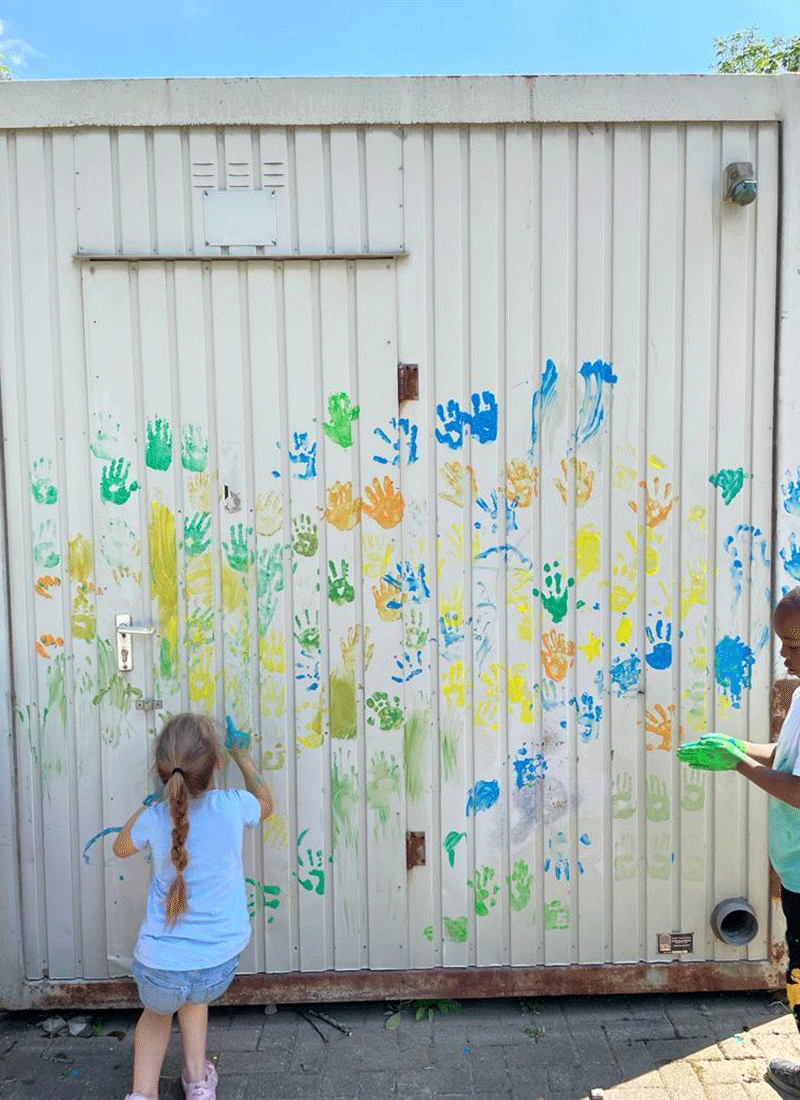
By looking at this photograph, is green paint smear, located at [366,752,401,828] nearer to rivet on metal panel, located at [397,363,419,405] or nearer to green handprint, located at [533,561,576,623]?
green handprint, located at [533,561,576,623]

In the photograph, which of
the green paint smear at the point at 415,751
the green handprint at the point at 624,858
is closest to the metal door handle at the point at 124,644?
the green paint smear at the point at 415,751

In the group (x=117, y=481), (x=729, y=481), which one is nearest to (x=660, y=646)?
(x=729, y=481)

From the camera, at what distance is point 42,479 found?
9.86 ft

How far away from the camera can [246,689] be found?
10.0ft

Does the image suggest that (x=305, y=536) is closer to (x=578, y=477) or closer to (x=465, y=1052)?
(x=578, y=477)

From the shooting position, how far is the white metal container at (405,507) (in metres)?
2.95

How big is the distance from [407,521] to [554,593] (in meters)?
0.61

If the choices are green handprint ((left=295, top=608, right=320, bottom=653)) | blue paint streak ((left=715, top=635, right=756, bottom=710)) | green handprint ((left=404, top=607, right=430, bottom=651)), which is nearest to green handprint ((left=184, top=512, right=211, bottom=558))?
green handprint ((left=295, top=608, right=320, bottom=653))

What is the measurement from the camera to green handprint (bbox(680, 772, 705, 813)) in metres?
3.12

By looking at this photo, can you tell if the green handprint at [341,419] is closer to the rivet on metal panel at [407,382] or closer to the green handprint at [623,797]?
the rivet on metal panel at [407,382]

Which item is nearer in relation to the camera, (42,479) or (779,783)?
(779,783)

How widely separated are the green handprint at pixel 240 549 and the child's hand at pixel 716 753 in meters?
1.68

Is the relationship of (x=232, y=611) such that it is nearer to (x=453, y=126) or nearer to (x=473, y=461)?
(x=473, y=461)

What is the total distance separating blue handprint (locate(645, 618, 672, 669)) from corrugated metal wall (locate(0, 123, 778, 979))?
0.03 ft
